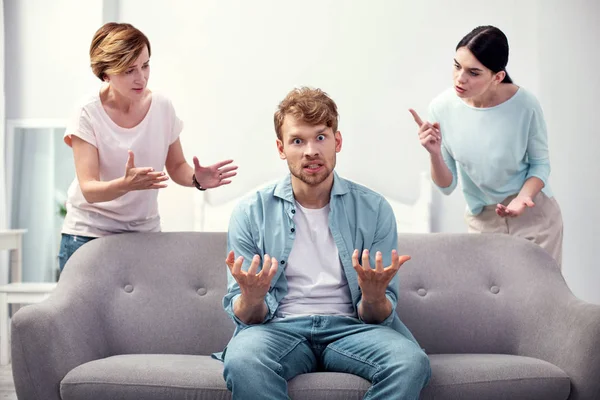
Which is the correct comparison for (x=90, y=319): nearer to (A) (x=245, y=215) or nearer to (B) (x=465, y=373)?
(A) (x=245, y=215)

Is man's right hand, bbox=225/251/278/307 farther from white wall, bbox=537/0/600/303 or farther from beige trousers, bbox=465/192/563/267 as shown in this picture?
white wall, bbox=537/0/600/303

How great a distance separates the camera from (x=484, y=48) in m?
2.46

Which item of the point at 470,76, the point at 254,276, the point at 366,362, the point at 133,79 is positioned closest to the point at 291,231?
the point at 254,276

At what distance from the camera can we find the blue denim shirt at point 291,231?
6.91 ft

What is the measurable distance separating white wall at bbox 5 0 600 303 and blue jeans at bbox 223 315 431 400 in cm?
261

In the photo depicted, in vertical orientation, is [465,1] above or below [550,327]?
above

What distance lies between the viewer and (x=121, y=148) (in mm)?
2441

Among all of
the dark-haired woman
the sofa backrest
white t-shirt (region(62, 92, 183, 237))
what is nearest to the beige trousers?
the dark-haired woman

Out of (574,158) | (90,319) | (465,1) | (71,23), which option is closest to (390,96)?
(465,1)

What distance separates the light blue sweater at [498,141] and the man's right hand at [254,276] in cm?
99

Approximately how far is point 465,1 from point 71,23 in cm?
240

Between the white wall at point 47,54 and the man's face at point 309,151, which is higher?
the white wall at point 47,54

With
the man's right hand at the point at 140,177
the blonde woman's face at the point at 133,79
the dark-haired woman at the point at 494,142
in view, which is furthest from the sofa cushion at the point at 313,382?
the blonde woman's face at the point at 133,79

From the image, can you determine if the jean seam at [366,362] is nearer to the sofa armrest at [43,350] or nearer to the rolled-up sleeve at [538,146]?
the sofa armrest at [43,350]
